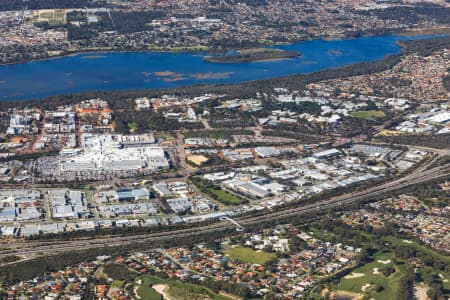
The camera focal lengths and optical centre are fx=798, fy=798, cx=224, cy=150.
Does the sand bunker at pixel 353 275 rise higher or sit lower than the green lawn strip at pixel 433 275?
higher

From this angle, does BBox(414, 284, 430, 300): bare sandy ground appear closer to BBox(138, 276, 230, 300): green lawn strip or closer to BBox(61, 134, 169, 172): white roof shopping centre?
BBox(138, 276, 230, 300): green lawn strip

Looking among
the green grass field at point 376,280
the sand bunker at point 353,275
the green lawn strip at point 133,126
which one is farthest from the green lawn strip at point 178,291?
the green lawn strip at point 133,126

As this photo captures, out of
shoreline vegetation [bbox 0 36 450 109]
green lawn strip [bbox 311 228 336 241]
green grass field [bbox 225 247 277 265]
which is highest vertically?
shoreline vegetation [bbox 0 36 450 109]

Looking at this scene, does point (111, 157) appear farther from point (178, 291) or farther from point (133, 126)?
point (178, 291)

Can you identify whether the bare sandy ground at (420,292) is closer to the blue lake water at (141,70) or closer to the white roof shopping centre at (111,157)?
the white roof shopping centre at (111,157)

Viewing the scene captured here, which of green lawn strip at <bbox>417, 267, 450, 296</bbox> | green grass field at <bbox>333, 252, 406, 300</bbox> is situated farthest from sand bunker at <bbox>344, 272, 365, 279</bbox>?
green lawn strip at <bbox>417, 267, 450, 296</bbox>

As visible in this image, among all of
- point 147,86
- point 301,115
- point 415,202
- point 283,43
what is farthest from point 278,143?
point 283,43

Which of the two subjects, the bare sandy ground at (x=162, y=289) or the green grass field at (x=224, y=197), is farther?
the green grass field at (x=224, y=197)

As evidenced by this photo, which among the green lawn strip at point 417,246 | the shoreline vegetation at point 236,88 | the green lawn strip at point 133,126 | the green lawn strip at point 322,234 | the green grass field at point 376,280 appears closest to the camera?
the green grass field at point 376,280
